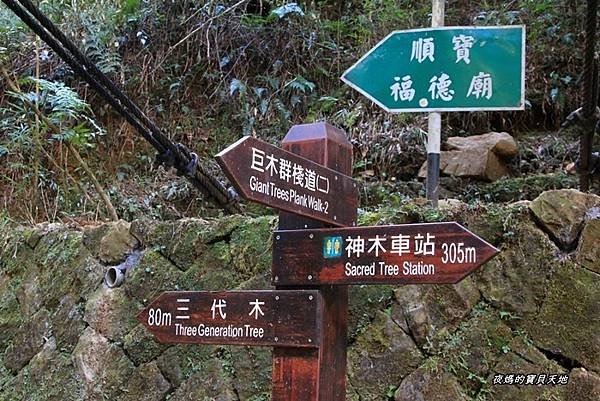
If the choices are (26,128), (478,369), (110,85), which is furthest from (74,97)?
(478,369)

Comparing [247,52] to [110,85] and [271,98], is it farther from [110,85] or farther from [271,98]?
[110,85]

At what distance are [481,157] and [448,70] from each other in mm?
1641

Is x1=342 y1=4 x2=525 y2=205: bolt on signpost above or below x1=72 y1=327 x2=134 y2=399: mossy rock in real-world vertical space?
above

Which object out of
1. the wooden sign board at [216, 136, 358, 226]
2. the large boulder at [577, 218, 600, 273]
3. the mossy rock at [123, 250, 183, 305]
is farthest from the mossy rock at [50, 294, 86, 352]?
the large boulder at [577, 218, 600, 273]

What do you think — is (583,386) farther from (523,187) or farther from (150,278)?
(150,278)

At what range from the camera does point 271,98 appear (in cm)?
543

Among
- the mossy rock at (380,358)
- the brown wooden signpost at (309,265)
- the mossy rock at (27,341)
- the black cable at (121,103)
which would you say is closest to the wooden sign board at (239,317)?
the brown wooden signpost at (309,265)

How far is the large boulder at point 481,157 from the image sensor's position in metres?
A: 4.24

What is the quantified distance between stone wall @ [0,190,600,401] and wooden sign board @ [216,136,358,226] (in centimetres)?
86

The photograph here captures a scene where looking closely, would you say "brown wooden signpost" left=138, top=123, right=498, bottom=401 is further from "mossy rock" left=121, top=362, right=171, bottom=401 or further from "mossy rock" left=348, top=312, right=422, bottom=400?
"mossy rock" left=121, top=362, right=171, bottom=401

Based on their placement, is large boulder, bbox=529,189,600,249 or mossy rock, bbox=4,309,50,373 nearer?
large boulder, bbox=529,189,600,249

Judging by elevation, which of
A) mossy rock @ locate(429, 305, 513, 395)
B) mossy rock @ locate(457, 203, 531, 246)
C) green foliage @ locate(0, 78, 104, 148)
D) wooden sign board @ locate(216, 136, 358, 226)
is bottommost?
mossy rock @ locate(429, 305, 513, 395)

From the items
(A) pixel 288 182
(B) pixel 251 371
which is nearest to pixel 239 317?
(A) pixel 288 182

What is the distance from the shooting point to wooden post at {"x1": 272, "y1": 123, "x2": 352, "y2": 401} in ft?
6.71
